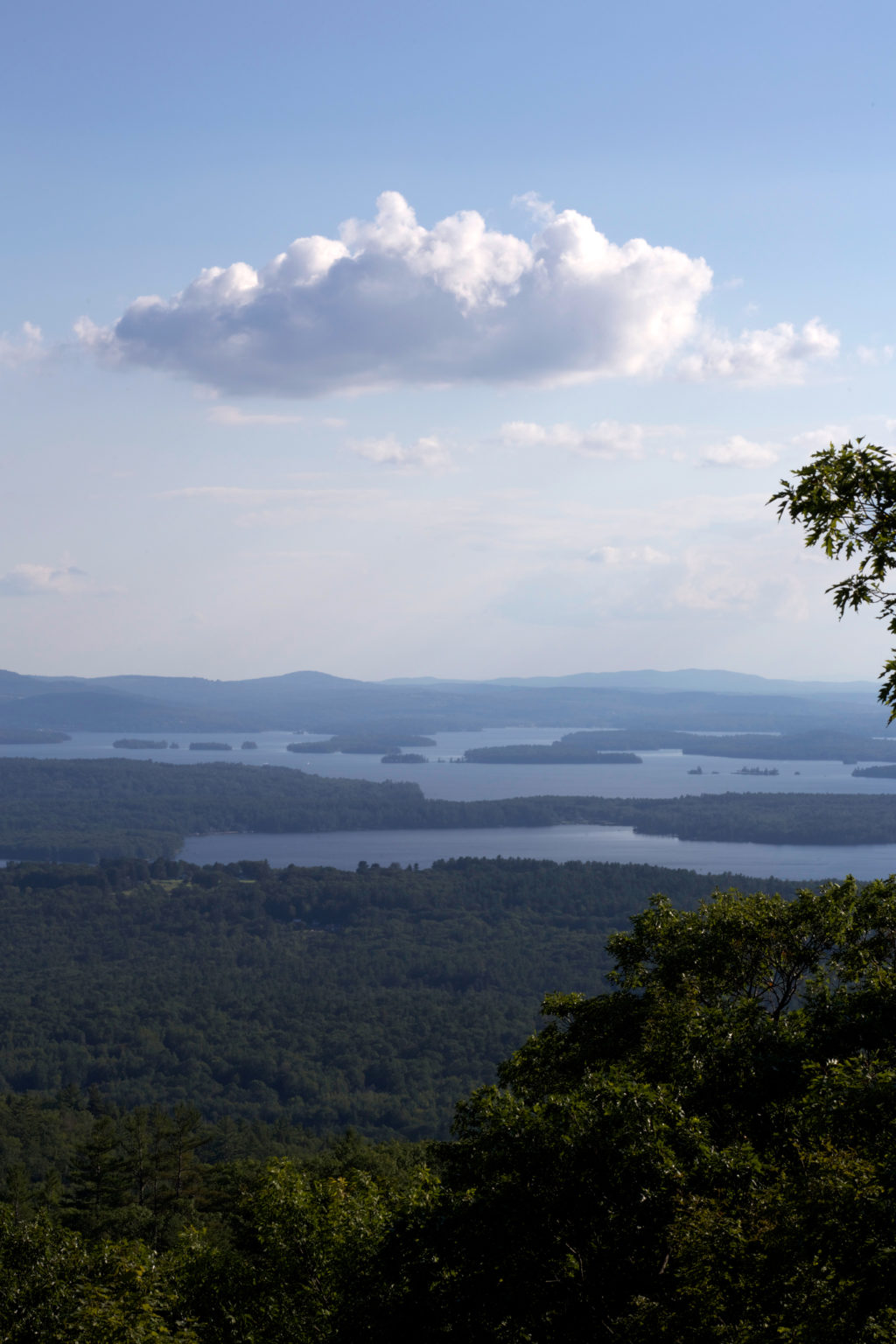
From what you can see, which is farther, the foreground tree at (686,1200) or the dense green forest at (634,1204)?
the dense green forest at (634,1204)

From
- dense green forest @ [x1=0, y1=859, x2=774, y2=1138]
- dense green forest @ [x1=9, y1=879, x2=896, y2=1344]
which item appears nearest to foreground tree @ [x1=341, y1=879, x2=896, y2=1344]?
dense green forest @ [x1=9, y1=879, x2=896, y2=1344]

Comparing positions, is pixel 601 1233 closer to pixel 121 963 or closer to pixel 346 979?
pixel 346 979

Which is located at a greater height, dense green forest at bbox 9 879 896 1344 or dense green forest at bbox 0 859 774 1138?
dense green forest at bbox 9 879 896 1344

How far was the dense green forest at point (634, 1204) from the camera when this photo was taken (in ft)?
29.1

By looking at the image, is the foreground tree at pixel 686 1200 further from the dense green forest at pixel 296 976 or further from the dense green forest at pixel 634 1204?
the dense green forest at pixel 296 976

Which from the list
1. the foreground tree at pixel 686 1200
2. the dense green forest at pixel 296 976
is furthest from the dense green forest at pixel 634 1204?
the dense green forest at pixel 296 976

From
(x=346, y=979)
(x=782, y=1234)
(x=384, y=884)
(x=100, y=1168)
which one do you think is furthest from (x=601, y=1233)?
(x=384, y=884)

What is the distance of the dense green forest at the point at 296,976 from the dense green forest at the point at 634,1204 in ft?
224

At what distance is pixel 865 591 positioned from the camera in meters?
9.80

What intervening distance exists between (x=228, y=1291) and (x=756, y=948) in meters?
9.89

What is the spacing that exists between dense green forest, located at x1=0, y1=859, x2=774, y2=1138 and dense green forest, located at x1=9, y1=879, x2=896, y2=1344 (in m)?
68.3

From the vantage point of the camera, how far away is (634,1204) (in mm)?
10258

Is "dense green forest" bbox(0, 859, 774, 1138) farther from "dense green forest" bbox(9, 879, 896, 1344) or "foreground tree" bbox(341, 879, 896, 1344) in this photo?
"foreground tree" bbox(341, 879, 896, 1344)

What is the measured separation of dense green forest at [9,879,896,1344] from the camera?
888cm
